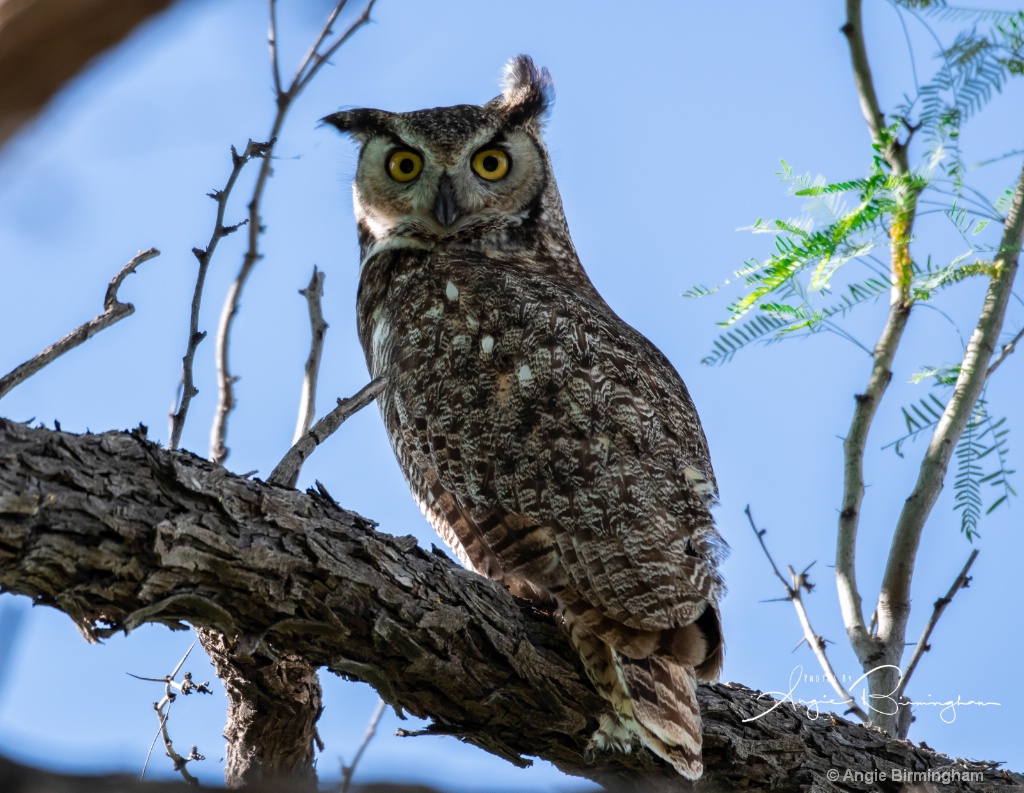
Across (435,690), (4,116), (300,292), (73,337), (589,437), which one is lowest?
(4,116)

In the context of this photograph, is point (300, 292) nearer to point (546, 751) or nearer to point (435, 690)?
point (435, 690)

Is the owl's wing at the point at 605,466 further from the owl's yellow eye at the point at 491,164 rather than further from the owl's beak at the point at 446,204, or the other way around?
the owl's yellow eye at the point at 491,164

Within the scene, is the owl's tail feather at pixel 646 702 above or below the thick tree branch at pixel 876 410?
below

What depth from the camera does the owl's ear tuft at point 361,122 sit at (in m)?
4.64

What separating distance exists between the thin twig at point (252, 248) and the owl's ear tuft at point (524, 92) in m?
1.26

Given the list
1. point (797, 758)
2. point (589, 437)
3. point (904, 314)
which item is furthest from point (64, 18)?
point (904, 314)

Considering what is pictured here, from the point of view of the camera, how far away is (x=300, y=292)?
3.09 meters

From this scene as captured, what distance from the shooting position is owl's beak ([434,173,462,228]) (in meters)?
4.16

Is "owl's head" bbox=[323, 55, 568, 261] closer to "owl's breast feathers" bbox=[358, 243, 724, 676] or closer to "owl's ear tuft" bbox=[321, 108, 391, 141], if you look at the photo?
"owl's ear tuft" bbox=[321, 108, 391, 141]

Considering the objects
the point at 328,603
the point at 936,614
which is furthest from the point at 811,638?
the point at 328,603

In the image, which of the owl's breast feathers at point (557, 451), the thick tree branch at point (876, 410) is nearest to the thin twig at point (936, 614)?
the thick tree branch at point (876, 410)

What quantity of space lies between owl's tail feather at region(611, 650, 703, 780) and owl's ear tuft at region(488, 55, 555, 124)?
2.74m

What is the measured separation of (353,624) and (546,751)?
793 millimetres

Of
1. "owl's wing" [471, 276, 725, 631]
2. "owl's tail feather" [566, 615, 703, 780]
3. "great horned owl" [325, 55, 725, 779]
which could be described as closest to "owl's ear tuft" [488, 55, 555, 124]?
"great horned owl" [325, 55, 725, 779]
